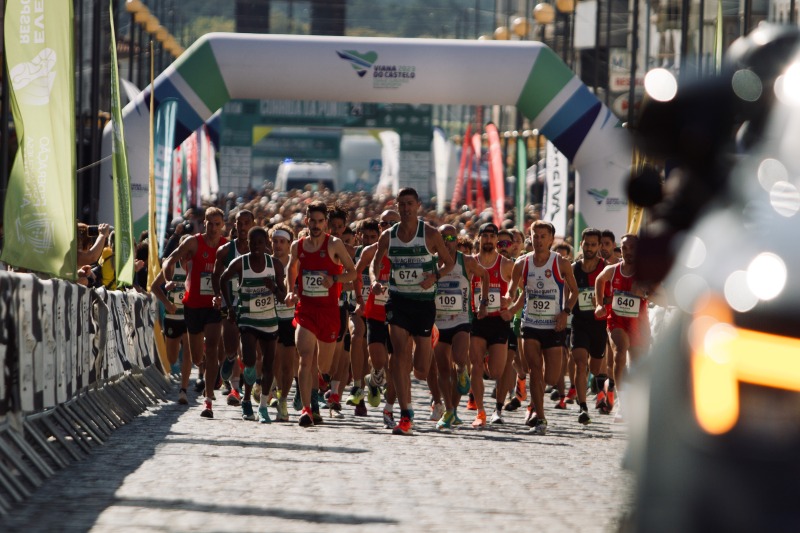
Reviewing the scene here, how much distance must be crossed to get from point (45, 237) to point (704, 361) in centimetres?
865

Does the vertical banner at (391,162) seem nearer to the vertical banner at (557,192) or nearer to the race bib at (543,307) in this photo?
the vertical banner at (557,192)

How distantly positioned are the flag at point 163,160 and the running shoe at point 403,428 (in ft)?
25.8

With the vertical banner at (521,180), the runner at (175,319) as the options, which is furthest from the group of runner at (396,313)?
the vertical banner at (521,180)

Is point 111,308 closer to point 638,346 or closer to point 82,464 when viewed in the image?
point 82,464

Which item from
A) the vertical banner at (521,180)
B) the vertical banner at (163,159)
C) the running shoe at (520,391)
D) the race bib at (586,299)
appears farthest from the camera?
the vertical banner at (521,180)

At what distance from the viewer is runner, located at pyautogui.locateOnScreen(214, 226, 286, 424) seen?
14.9 m

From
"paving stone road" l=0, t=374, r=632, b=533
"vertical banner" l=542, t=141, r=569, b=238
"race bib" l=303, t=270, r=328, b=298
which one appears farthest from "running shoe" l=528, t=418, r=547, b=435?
"vertical banner" l=542, t=141, r=569, b=238

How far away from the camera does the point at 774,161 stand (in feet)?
15.0

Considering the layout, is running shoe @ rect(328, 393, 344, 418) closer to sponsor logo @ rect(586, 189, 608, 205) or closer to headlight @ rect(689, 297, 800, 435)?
sponsor logo @ rect(586, 189, 608, 205)

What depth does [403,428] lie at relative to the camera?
1377 cm

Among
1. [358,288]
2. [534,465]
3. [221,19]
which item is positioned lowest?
[534,465]

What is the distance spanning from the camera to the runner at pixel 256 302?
1486 centimetres

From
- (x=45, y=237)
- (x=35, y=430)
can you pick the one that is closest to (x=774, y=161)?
(x=35, y=430)

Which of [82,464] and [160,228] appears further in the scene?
[160,228]
